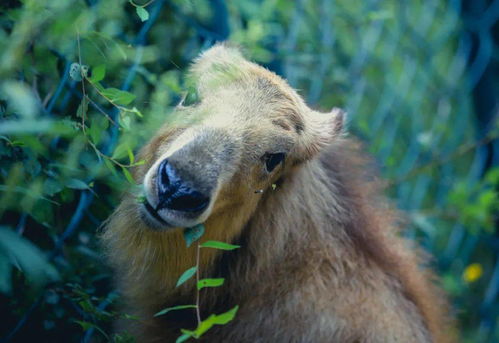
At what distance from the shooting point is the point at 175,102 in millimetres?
3695

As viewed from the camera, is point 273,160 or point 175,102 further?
point 175,102

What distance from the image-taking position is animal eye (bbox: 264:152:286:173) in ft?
10.9

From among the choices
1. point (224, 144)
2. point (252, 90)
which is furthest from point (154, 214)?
point (252, 90)

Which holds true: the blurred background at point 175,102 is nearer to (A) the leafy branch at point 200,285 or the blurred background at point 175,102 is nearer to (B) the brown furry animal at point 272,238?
(B) the brown furry animal at point 272,238

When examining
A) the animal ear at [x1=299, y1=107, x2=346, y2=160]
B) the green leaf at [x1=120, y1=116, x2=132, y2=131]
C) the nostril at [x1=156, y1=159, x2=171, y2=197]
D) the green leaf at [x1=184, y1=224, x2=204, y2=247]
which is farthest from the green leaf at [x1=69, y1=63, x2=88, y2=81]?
the animal ear at [x1=299, y1=107, x2=346, y2=160]

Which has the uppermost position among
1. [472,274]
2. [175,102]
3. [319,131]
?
[319,131]

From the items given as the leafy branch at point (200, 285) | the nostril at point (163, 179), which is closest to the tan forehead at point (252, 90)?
the nostril at point (163, 179)

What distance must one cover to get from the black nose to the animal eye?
1.88ft

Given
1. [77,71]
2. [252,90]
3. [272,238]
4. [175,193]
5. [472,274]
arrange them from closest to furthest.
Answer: [77,71]
[175,193]
[252,90]
[272,238]
[472,274]

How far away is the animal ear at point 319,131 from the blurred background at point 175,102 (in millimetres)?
475

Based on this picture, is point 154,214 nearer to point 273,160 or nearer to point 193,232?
point 193,232

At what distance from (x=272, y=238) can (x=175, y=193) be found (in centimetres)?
107

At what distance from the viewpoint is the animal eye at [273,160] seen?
331 cm

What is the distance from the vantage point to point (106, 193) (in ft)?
11.9
